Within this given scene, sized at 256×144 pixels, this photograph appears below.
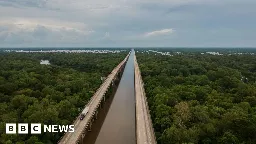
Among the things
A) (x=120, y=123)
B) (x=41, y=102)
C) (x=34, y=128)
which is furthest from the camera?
(x=120, y=123)

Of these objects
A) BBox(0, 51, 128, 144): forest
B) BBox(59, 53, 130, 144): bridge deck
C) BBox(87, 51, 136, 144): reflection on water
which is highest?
BBox(0, 51, 128, 144): forest

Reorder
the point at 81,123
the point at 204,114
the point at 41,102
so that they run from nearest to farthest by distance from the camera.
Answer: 1. the point at 204,114
2. the point at 81,123
3. the point at 41,102

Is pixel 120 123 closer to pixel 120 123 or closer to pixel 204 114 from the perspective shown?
pixel 120 123

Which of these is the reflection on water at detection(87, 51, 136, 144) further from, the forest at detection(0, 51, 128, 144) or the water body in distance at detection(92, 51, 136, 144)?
the forest at detection(0, 51, 128, 144)

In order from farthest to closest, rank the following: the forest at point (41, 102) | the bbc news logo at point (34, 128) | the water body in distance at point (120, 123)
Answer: the water body in distance at point (120, 123)
the forest at point (41, 102)
the bbc news logo at point (34, 128)

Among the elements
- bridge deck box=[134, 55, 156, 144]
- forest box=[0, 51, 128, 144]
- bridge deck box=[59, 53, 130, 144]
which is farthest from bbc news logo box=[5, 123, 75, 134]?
bridge deck box=[134, 55, 156, 144]

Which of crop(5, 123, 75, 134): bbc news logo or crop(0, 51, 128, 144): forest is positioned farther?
crop(0, 51, 128, 144): forest

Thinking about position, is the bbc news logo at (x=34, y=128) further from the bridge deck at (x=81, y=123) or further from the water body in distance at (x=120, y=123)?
the water body in distance at (x=120, y=123)

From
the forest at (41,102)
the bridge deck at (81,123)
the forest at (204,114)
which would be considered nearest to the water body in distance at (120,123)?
the bridge deck at (81,123)

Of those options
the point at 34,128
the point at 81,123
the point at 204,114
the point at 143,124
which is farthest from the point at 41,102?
the point at 204,114
